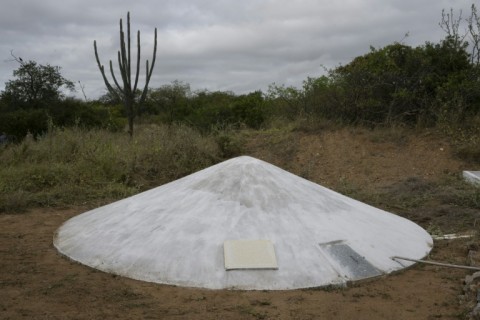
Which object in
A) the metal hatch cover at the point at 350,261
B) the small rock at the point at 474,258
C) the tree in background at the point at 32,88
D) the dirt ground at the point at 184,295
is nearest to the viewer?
the dirt ground at the point at 184,295

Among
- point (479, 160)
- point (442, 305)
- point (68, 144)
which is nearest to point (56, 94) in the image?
point (68, 144)

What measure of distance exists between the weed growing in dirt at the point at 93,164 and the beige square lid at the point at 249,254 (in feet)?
13.5

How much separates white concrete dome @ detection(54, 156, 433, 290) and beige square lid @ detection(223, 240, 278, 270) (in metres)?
0.04

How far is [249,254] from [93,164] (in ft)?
18.6

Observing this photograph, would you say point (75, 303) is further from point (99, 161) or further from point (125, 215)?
point (99, 161)

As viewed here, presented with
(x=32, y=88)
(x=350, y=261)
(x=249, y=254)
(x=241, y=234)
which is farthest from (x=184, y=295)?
(x=32, y=88)

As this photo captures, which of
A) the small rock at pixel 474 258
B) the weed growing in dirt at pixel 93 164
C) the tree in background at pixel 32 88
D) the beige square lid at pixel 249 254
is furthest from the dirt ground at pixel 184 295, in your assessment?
the tree in background at pixel 32 88

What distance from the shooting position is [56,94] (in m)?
18.5

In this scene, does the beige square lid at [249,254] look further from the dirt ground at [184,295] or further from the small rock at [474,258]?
the small rock at [474,258]

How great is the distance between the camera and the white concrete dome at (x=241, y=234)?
4.62 m

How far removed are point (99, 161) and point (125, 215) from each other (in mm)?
4088

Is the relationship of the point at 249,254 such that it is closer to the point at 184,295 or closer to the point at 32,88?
the point at 184,295

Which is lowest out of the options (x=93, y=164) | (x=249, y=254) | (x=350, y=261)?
(x=350, y=261)

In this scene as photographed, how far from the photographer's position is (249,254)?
4680mm
